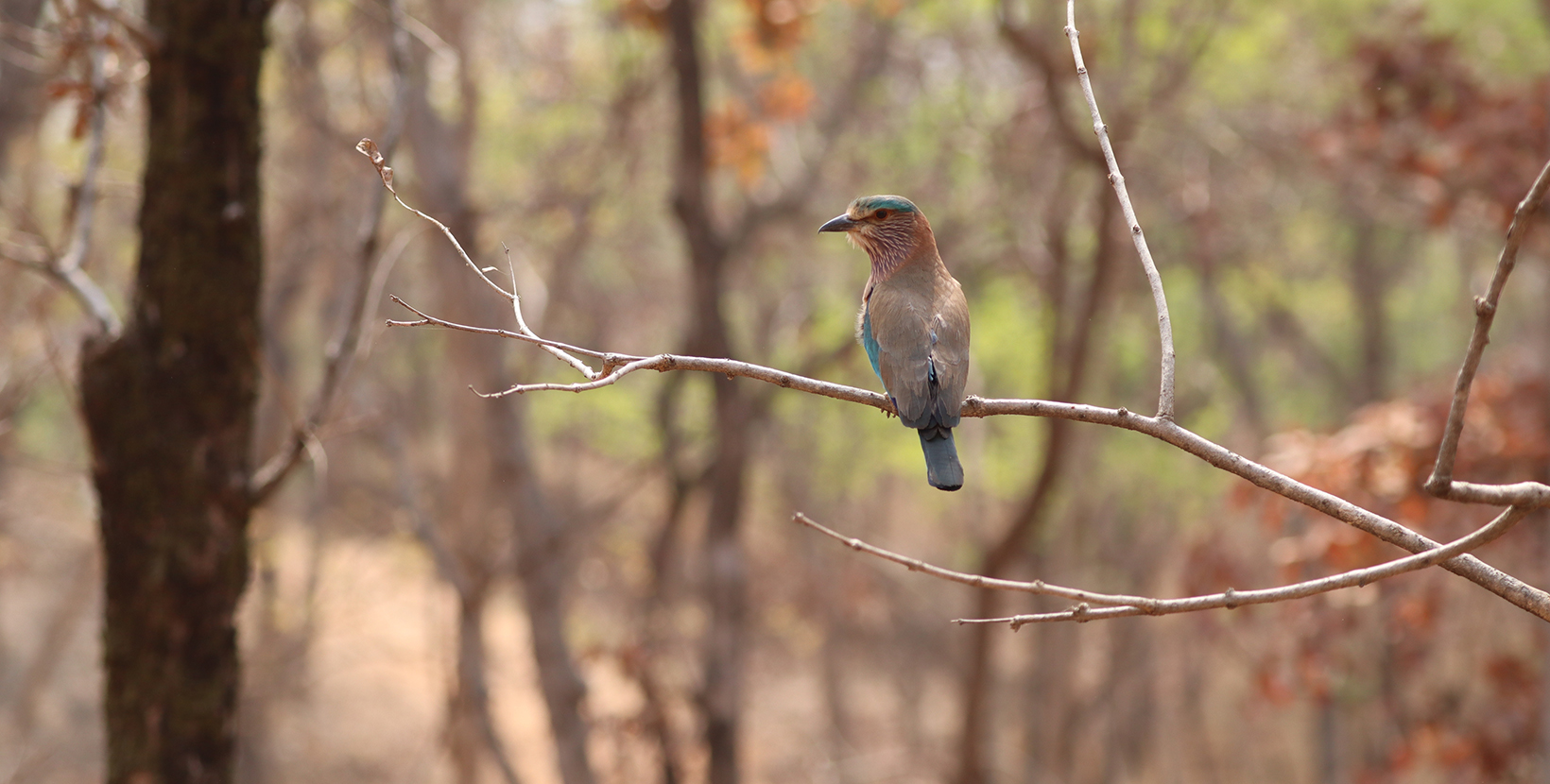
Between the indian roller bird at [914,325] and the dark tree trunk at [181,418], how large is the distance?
154 centimetres

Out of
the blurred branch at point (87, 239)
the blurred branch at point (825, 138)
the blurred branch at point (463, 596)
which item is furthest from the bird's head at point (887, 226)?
the blurred branch at point (825, 138)

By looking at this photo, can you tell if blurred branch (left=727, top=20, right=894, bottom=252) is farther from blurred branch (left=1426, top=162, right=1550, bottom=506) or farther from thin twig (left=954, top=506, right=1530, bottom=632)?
blurred branch (left=1426, top=162, right=1550, bottom=506)

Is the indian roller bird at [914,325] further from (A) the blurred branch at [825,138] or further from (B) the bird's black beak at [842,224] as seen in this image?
(A) the blurred branch at [825,138]

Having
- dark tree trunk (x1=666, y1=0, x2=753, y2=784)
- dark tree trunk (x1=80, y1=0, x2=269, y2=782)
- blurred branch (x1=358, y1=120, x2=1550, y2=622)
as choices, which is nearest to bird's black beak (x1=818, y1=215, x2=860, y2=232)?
blurred branch (x1=358, y1=120, x2=1550, y2=622)

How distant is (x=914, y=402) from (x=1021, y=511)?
190 inches

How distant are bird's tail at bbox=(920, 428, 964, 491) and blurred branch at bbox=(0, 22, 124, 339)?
6.78 ft

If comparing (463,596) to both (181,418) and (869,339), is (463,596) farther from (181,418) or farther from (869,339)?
(869,339)

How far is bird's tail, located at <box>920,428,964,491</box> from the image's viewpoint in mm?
1977

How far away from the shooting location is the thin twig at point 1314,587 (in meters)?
1.38

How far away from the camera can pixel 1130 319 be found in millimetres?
14109

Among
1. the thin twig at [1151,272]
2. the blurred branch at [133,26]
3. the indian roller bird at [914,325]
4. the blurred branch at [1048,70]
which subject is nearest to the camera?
the thin twig at [1151,272]

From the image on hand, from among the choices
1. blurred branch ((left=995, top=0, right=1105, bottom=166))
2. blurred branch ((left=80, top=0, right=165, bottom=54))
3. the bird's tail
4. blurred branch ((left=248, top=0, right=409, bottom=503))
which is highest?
blurred branch ((left=995, top=0, right=1105, bottom=166))

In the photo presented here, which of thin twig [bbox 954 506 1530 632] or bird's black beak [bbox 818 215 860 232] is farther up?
bird's black beak [bbox 818 215 860 232]

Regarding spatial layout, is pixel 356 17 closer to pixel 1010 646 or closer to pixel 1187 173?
pixel 1187 173
